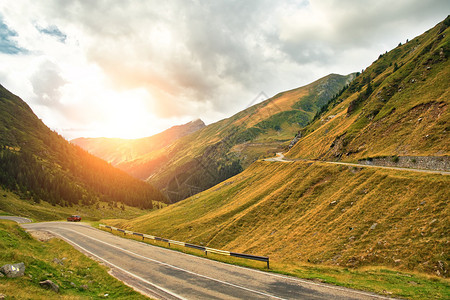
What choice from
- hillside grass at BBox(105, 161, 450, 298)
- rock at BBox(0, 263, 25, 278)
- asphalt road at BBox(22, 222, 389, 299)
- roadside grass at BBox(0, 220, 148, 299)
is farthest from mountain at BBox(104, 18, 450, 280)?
rock at BBox(0, 263, 25, 278)

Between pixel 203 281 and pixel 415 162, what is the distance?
45.7m

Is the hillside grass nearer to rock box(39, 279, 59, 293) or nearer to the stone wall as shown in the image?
the stone wall

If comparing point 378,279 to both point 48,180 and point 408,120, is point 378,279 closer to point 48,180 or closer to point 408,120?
point 408,120

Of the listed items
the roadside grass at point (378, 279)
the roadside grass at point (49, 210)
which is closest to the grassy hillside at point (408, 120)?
the roadside grass at point (378, 279)

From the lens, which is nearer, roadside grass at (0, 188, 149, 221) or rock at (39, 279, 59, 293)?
rock at (39, 279, 59, 293)

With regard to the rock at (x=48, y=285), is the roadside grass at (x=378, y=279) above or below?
below

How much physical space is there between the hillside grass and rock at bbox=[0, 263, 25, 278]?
26176 millimetres

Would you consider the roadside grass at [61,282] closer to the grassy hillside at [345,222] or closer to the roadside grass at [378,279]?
the roadside grass at [378,279]

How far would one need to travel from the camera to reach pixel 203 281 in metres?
20.4

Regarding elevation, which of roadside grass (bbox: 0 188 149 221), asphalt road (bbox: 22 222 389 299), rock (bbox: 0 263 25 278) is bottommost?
roadside grass (bbox: 0 188 149 221)

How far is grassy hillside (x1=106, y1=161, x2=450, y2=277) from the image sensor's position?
Answer: 21875 mm

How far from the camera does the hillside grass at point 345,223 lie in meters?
21.7

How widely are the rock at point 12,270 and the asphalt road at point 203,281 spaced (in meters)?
8.88

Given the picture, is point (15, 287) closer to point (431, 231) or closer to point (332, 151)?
point (431, 231)
